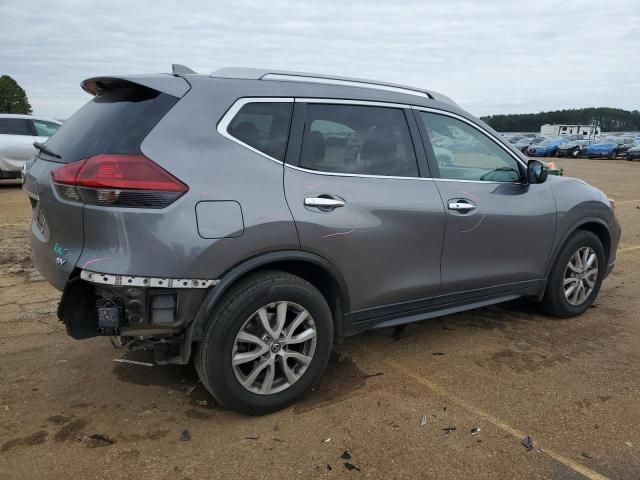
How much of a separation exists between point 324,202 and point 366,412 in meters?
1.23

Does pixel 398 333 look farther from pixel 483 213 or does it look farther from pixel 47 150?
pixel 47 150

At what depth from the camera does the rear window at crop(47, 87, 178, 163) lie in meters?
2.74

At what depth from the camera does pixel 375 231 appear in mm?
3324

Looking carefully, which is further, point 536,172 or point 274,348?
point 536,172

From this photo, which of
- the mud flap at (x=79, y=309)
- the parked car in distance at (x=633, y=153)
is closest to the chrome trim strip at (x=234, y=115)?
the mud flap at (x=79, y=309)

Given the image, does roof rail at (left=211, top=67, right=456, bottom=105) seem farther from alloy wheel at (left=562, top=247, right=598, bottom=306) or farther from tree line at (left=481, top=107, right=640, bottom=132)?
tree line at (left=481, top=107, right=640, bottom=132)

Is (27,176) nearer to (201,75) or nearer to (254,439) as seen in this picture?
(201,75)

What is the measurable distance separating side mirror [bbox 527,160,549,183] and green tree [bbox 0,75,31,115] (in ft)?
217

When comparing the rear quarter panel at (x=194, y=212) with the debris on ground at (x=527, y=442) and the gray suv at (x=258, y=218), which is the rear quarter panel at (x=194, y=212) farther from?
the debris on ground at (x=527, y=442)

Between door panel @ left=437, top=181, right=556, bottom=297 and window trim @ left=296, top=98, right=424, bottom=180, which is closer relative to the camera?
window trim @ left=296, top=98, right=424, bottom=180

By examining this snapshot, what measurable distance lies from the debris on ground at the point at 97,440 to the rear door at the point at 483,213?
2.27 metres

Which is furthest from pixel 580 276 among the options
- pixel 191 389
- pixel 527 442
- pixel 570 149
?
pixel 570 149

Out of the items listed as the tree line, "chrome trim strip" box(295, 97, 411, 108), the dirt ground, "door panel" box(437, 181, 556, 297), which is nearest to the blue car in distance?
"door panel" box(437, 181, 556, 297)

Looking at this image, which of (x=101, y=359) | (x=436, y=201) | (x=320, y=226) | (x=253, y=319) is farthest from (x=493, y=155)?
(x=101, y=359)
